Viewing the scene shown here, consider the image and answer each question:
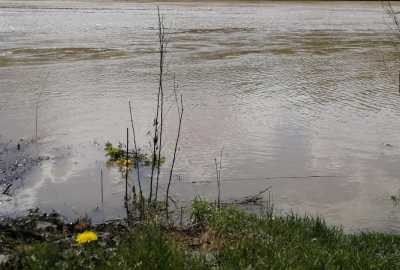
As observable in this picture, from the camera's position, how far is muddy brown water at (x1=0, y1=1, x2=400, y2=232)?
318 inches

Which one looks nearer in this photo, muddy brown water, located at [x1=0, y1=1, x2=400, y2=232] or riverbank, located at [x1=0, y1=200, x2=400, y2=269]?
riverbank, located at [x1=0, y1=200, x2=400, y2=269]

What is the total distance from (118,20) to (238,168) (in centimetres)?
3234

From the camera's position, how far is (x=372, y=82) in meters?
16.9

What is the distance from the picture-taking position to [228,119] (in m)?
12.2

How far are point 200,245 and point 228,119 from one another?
21.8 feet

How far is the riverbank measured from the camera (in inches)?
183

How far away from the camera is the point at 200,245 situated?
18.9 ft

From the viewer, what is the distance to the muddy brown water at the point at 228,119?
8.09 m

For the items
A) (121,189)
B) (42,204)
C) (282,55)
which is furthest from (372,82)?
(42,204)

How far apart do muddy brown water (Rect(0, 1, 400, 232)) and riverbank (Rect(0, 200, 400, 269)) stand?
1.03 meters

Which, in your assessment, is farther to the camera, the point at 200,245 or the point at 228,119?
the point at 228,119

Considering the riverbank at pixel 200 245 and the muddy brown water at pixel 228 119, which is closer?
the riverbank at pixel 200 245

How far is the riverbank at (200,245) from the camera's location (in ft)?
15.3

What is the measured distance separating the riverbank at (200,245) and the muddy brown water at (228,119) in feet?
3.37
